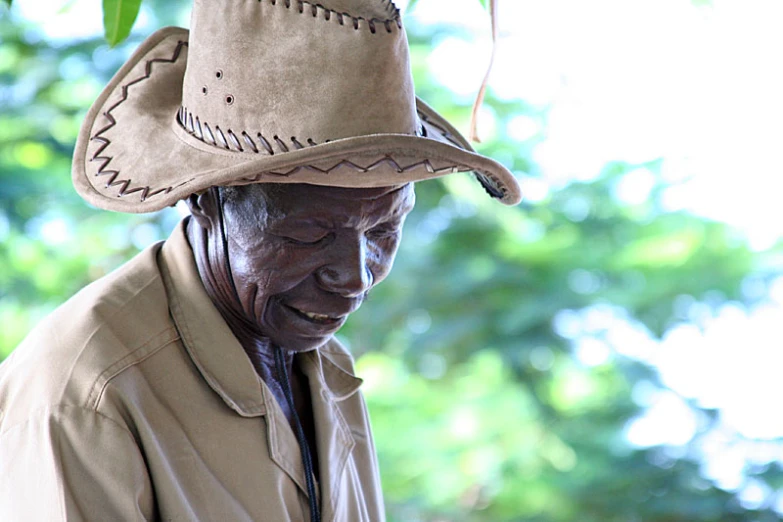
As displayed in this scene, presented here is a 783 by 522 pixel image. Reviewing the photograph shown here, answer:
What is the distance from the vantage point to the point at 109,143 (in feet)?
4.26

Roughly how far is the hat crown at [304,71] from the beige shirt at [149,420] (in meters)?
0.22

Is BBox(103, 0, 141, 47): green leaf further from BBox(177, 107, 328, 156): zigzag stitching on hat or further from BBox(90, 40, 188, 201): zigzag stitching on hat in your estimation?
BBox(177, 107, 328, 156): zigzag stitching on hat

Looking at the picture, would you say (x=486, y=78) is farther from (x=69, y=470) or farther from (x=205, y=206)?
(x=69, y=470)

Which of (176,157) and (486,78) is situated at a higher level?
(486,78)

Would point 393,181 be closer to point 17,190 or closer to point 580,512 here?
point 17,190

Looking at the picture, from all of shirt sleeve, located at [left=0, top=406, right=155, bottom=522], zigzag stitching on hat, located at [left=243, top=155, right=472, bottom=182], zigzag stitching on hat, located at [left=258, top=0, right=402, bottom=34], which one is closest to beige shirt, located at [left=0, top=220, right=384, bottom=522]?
shirt sleeve, located at [left=0, top=406, right=155, bottom=522]

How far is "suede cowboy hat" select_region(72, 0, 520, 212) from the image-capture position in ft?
3.73

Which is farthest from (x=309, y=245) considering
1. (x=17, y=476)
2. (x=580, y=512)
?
(x=580, y=512)

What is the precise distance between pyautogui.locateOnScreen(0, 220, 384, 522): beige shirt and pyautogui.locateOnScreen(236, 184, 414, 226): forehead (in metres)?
0.17

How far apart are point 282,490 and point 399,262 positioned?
9.39 ft

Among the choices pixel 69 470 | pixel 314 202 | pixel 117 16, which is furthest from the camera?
pixel 117 16

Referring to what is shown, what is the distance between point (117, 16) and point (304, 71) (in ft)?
1.38

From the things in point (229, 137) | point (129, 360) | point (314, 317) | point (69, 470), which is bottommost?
point (69, 470)

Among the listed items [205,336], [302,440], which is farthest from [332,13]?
[302,440]
